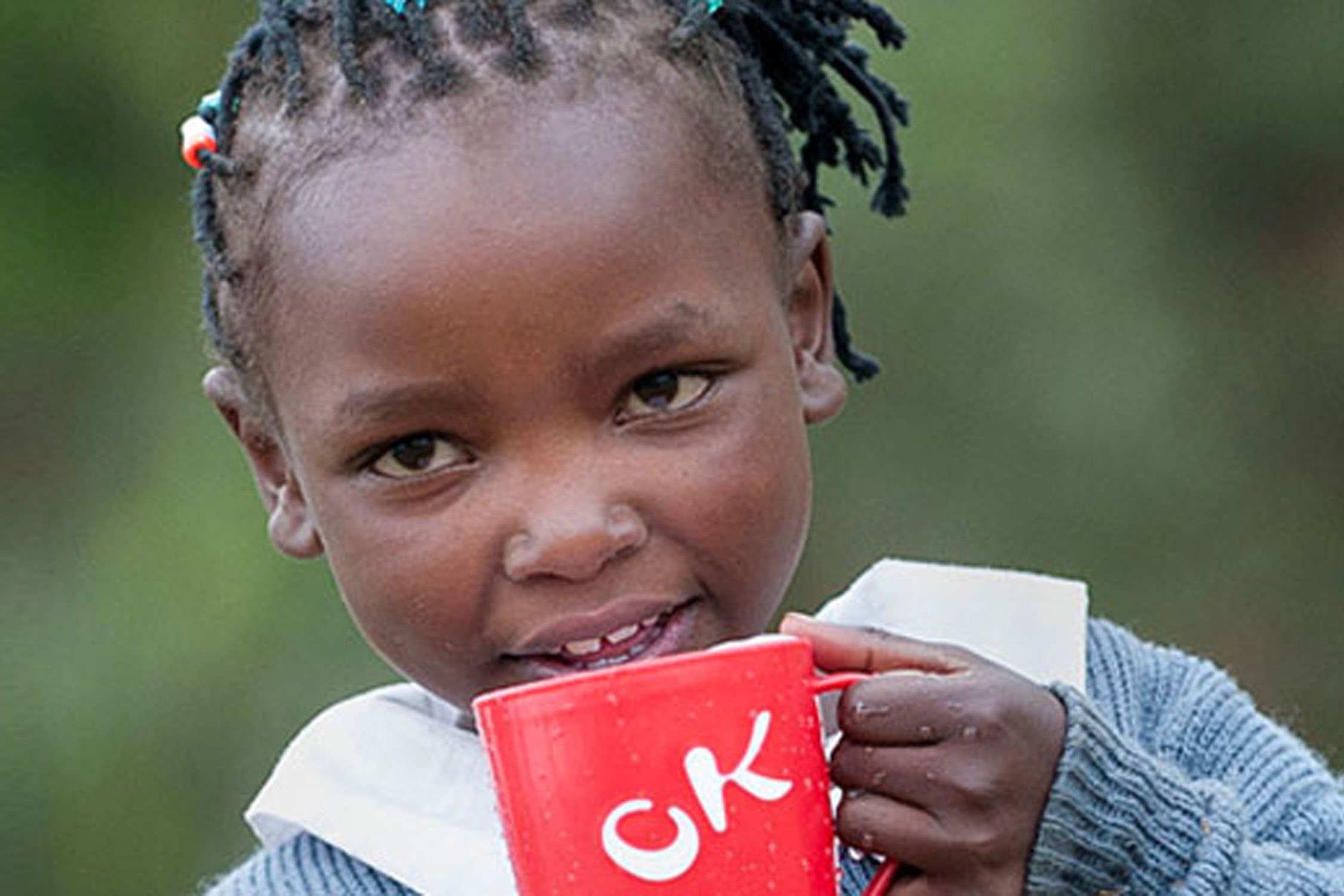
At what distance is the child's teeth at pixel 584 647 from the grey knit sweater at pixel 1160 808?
0.30 m

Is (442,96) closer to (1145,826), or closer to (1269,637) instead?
(1145,826)

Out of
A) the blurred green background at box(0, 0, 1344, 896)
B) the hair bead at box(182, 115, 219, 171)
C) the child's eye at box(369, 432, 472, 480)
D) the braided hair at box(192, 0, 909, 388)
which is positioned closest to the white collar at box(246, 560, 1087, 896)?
the child's eye at box(369, 432, 472, 480)

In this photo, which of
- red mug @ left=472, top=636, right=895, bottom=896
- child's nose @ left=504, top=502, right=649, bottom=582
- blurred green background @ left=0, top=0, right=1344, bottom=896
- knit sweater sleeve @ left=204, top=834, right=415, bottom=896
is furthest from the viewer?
blurred green background @ left=0, top=0, right=1344, bottom=896

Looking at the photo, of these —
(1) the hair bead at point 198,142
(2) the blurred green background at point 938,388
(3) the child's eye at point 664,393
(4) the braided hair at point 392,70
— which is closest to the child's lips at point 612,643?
(3) the child's eye at point 664,393

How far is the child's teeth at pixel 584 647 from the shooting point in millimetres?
1622

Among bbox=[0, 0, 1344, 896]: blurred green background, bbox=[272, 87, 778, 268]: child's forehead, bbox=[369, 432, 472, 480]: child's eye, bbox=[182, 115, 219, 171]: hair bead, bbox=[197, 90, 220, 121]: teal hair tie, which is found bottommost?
bbox=[0, 0, 1344, 896]: blurred green background

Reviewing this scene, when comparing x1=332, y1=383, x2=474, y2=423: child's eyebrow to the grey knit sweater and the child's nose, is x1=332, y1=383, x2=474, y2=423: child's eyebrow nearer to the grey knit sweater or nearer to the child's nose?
the child's nose

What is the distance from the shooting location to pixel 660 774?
1248 mm

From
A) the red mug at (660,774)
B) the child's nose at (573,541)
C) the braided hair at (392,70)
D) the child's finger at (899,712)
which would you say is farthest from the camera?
the braided hair at (392,70)

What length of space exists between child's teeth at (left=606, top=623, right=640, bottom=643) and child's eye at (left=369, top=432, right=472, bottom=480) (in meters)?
0.17

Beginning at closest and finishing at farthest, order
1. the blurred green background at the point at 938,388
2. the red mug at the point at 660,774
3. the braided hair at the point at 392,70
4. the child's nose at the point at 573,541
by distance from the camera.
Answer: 1. the red mug at the point at 660,774
2. the child's nose at the point at 573,541
3. the braided hair at the point at 392,70
4. the blurred green background at the point at 938,388

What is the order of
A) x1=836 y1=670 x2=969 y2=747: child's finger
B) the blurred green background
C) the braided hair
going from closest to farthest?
x1=836 y1=670 x2=969 y2=747: child's finger → the braided hair → the blurred green background

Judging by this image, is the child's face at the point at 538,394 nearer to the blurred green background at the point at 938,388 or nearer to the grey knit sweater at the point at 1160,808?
the grey knit sweater at the point at 1160,808

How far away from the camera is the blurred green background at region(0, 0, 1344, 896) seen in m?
3.67
